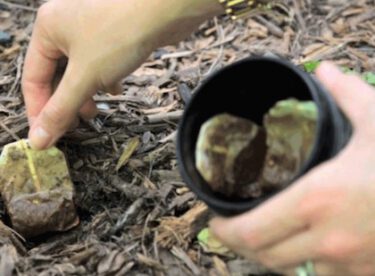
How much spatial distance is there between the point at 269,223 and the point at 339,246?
111 mm

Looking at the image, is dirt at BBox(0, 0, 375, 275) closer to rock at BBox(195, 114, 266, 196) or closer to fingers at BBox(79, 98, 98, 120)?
fingers at BBox(79, 98, 98, 120)

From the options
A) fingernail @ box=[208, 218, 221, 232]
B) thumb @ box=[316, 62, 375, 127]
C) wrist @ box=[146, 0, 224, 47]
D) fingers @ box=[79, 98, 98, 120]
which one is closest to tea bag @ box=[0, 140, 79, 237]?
fingers @ box=[79, 98, 98, 120]

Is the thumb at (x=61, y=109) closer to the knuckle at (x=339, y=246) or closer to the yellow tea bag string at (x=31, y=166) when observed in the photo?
the yellow tea bag string at (x=31, y=166)

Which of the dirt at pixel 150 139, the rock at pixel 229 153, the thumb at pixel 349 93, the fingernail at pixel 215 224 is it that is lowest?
the dirt at pixel 150 139

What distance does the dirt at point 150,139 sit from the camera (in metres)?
1.50

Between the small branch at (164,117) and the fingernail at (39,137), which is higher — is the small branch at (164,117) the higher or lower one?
the lower one

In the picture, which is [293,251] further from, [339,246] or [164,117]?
[164,117]

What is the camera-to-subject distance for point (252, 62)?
1272 millimetres

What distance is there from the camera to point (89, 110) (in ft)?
5.76

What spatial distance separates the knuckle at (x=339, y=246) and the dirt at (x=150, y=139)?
300mm

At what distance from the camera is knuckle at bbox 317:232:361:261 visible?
1133 mm

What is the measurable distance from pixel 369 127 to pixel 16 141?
923 millimetres

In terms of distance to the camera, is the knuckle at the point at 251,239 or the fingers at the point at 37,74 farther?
the fingers at the point at 37,74

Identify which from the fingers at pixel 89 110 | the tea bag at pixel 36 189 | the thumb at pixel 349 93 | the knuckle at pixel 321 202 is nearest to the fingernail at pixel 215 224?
the knuckle at pixel 321 202
